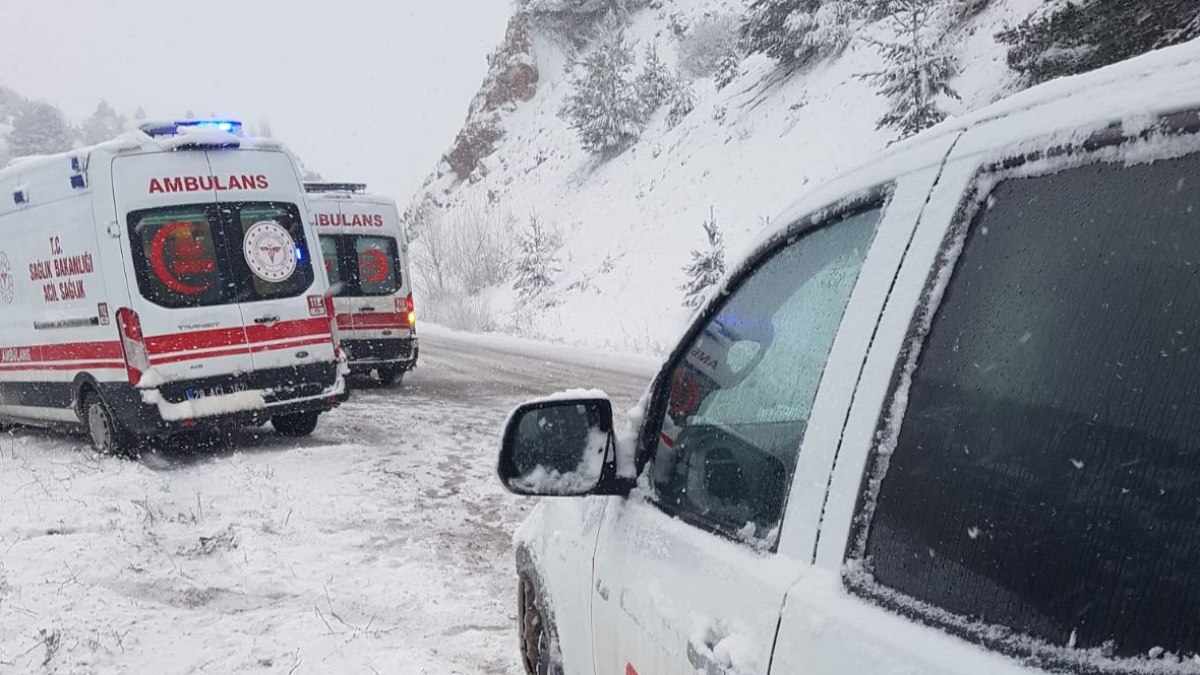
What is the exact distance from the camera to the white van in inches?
37.7

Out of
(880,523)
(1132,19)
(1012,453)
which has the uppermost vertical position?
(1132,19)

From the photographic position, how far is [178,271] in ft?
25.3

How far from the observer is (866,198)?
1.43 meters

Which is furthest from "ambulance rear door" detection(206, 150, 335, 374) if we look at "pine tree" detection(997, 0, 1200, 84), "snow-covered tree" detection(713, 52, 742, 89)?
"snow-covered tree" detection(713, 52, 742, 89)

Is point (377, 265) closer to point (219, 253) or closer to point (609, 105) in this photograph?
point (219, 253)

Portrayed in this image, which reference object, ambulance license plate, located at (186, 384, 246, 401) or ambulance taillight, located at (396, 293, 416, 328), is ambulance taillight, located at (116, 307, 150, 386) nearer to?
ambulance license plate, located at (186, 384, 246, 401)

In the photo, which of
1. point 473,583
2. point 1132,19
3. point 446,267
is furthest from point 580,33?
point 473,583

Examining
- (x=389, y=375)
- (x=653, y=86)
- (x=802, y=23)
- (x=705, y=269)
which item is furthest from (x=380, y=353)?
(x=653, y=86)

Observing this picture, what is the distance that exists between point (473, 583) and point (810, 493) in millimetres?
3763

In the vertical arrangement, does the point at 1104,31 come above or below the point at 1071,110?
above

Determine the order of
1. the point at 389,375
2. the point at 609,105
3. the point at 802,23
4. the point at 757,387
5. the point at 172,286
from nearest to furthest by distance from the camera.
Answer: the point at 757,387
the point at 172,286
the point at 389,375
the point at 802,23
the point at 609,105

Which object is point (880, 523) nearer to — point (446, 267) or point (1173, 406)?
point (1173, 406)

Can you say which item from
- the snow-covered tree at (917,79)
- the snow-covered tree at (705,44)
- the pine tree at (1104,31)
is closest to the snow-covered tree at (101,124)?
the snow-covered tree at (705,44)

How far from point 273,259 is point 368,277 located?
4187 millimetres
